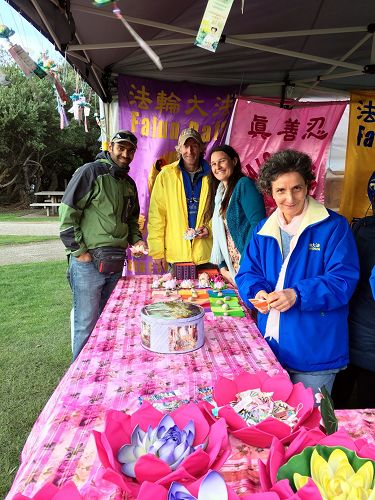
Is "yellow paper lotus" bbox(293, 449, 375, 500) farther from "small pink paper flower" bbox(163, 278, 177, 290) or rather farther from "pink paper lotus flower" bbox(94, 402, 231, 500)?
"small pink paper flower" bbox(163, 278, 177, 290)

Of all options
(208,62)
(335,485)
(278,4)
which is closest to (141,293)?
(335,485)

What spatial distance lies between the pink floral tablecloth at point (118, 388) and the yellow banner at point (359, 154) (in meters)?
2.55

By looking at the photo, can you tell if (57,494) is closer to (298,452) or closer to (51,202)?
(298,452)

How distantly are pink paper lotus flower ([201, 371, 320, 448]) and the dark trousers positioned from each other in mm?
801

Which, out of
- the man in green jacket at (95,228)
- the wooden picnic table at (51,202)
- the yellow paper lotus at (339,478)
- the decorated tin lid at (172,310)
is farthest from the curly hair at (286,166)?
the wooden picnic table at (51,202)

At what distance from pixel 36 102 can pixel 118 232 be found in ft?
44.5

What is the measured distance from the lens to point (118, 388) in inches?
47.0

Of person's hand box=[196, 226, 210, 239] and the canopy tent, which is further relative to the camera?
person's hand box=[196, 226, 210, 239]

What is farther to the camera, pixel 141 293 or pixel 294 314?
pixel 141 293

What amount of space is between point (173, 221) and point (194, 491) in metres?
2.31

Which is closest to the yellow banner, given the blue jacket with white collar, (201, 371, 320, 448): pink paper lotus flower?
the blue jacket with white collar

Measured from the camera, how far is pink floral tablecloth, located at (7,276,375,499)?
2.73 feet

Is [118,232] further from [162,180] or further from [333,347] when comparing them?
[333,347]

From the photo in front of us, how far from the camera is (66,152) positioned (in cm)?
1784
